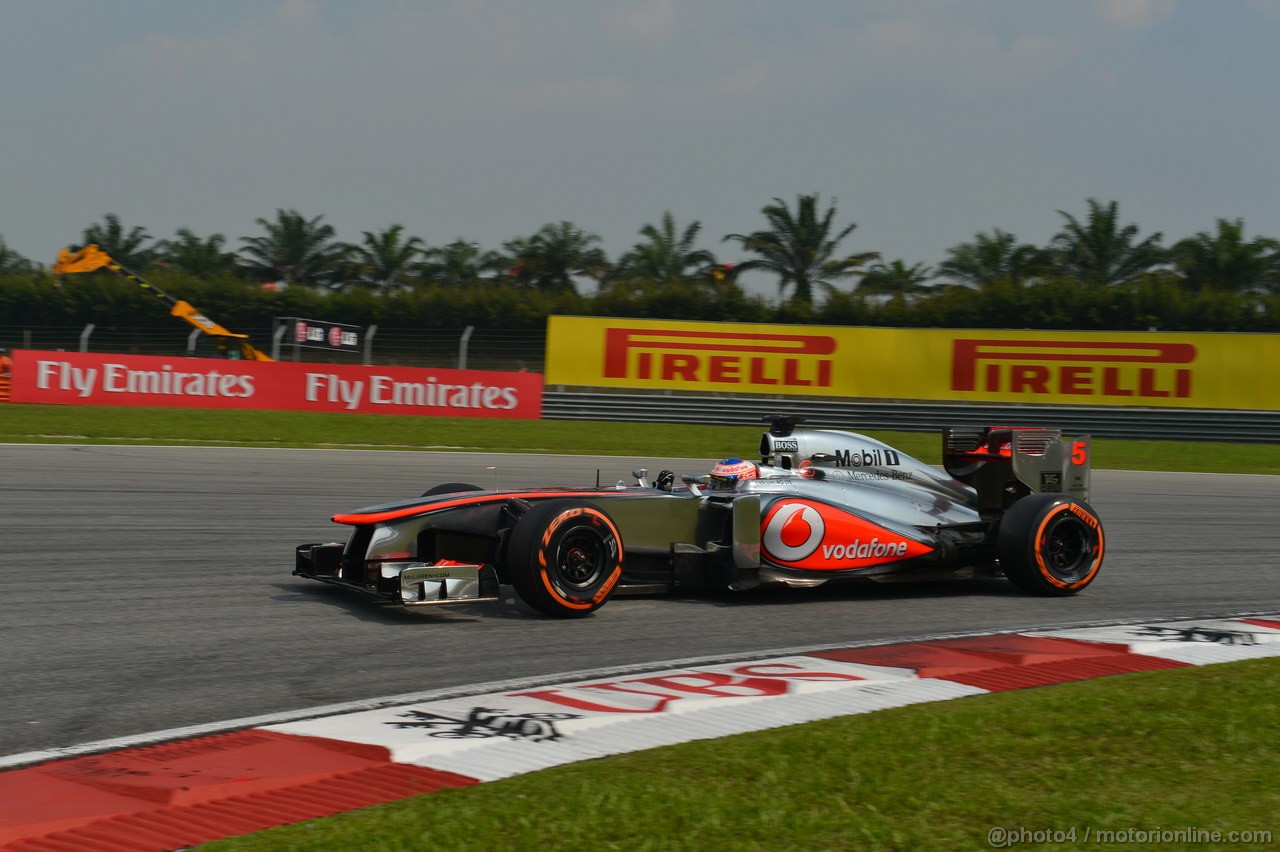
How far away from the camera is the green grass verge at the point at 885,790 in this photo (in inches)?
129

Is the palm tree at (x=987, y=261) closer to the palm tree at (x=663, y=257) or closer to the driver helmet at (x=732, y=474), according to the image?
the palm tree at (x=663, y=257)

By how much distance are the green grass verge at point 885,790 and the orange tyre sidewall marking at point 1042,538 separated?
3.39 metres

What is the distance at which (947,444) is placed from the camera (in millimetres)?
9414

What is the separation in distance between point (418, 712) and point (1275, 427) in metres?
27.6

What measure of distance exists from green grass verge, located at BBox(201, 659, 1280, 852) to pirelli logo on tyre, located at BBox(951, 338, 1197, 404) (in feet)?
84.4

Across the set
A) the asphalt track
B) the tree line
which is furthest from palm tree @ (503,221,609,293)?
the asphalt track

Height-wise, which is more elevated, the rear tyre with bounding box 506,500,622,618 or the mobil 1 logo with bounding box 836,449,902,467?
the mobil 1 logo with bounding box 836,449,902,467

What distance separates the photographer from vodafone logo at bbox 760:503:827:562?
7.56 metres

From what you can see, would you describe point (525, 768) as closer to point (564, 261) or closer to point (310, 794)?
point (310, 794)

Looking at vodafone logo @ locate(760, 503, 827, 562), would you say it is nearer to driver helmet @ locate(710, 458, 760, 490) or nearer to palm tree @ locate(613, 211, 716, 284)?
driver helmet @ locate(710, 458, 760, 490)

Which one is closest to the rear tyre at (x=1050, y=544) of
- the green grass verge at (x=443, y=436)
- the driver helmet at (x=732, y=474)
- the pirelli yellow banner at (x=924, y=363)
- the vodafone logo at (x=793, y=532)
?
the vodafone logo at (x=793, y=532)

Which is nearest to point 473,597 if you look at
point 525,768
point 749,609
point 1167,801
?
point 749,609

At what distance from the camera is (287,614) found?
22.2 ft

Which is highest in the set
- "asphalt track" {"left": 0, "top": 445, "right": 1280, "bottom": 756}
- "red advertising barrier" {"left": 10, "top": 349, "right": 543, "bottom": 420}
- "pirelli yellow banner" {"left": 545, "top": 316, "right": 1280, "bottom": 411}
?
"pirelli yellow banner" {"left": 545, "top": 316, "right": 1280, "bottom": 411}
